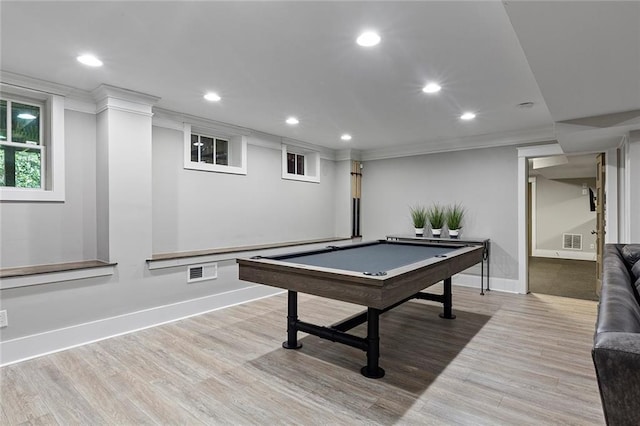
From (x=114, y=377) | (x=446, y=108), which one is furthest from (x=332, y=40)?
(x=114, y=377)

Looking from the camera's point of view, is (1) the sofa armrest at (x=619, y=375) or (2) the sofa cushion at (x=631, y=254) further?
(2) the sofa cushion at (x=631, y=254)

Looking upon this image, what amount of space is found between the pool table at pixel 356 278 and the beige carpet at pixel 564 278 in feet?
8.53

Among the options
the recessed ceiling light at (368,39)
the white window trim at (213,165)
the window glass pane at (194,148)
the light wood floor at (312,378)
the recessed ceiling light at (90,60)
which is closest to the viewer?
the light wood floor at (312,378)

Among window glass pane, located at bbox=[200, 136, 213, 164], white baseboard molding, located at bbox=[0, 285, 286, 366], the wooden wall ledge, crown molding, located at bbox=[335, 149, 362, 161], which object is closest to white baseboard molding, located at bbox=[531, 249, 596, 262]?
crown molding, located at bbox=[335, 149, 362, 161]

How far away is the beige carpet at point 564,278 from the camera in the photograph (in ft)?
17.0

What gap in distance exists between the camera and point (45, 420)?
6.66 ft

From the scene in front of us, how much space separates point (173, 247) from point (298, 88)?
2.39m

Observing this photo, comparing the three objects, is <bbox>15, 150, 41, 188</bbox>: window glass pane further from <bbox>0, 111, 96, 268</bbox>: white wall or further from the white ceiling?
the white ceiling

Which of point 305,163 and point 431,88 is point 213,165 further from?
point 431,88

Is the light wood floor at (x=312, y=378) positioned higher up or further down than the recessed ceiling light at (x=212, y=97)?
further down

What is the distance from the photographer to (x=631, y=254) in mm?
2662

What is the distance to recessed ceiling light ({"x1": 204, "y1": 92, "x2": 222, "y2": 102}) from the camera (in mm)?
3490

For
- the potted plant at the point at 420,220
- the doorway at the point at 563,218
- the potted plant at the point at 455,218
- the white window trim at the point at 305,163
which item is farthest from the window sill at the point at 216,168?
the doorway at the point at 563,218

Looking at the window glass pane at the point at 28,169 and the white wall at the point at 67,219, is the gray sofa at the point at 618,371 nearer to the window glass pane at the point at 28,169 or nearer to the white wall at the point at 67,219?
the white wall at the point at 67,219
